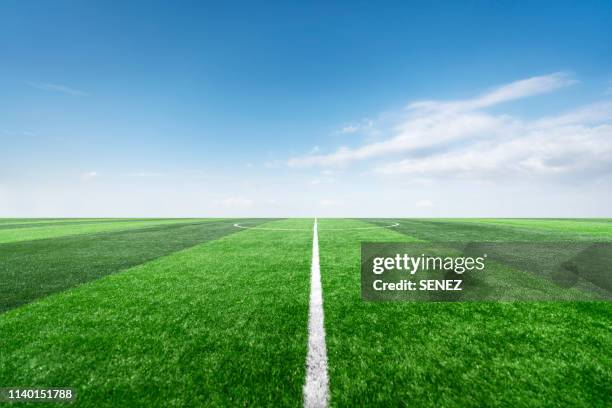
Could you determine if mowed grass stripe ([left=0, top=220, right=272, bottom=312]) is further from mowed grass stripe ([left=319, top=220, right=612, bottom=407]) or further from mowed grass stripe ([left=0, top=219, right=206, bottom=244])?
mowed grass stripe ([left=319, top=220, right=612, bottom=407])

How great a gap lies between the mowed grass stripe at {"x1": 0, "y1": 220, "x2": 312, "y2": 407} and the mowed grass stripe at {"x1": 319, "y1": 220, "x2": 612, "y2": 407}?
472 mm

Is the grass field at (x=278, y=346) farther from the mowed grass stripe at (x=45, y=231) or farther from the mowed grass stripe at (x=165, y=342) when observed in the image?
the mowed grass stripe at (x=45, y=231)

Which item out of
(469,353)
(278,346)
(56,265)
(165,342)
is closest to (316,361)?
(278,346)

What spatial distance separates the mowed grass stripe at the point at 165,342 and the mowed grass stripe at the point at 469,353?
47cm

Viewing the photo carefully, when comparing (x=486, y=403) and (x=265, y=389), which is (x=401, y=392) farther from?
(x=265, y=389)

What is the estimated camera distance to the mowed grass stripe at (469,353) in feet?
6.32

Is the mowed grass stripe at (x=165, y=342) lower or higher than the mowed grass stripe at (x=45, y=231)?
lower

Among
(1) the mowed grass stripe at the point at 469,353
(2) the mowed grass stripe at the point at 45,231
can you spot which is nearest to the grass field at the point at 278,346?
(1) the mowed grass stripe at the point at 469,353

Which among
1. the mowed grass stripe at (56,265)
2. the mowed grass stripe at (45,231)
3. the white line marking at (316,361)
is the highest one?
the mowed grass stripe at (45,231)

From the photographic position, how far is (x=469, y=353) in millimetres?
2438

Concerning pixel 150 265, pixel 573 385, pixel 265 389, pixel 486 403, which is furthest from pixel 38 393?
pixel 150 265

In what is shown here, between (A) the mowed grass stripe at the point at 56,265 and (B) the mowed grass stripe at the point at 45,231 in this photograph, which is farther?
(B) the mowed grass stripe at the point at 45,231

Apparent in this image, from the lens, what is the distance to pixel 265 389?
197 centimetres

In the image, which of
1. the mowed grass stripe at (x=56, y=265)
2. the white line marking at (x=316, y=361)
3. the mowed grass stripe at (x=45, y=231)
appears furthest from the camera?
the mowed grass stripe at (x=45, y=231)
